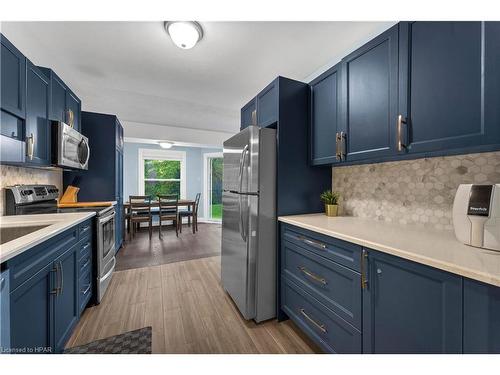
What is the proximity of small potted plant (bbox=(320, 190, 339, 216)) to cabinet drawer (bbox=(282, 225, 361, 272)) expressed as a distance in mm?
476

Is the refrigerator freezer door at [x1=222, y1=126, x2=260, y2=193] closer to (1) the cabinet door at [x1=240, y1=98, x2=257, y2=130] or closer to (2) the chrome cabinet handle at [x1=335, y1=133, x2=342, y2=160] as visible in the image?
(1) the cabinet door at [x1=240, y1=98, x2=257, y2=130]

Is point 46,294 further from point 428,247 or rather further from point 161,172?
point 161,172

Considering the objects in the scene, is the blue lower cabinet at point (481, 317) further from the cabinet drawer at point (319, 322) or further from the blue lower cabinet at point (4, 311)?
the blue lower cabinet at point (4, 311)

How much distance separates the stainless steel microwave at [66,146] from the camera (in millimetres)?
1957

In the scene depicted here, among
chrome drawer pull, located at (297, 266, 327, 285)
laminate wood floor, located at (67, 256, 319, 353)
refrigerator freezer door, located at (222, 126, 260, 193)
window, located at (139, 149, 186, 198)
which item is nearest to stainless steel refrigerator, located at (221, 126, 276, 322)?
refrigerator freezer door, located at (222, 126, 260, 193)

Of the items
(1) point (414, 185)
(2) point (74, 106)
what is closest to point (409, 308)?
(1) point (414, 185)

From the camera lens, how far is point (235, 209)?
6.36 ft

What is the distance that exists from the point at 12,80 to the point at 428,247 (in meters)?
2.79

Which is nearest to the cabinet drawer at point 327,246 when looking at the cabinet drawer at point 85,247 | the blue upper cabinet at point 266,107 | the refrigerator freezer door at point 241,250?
the refrigerator freezer door at point 241,250

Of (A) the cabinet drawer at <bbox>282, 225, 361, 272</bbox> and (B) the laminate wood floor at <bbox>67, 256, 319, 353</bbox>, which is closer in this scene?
(A) the cabinet drawer at <bbox>282, 225, 361, 272</bbox>

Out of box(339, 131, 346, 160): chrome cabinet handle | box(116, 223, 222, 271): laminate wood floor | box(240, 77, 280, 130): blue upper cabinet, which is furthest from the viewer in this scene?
box(116, 223, 222, 271): laminate wood floor

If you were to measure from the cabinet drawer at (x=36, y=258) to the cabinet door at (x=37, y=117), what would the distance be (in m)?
0.81

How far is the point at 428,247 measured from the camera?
3.16ft

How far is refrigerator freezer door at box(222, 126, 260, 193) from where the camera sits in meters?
1.71
